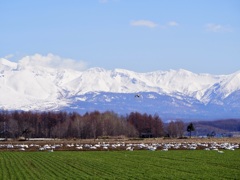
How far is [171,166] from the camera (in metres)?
40.5

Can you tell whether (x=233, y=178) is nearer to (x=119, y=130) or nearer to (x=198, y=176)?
(x=198, y=176)

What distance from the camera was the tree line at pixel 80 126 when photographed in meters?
129

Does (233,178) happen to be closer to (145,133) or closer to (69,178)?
(69,178)

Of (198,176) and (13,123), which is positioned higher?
(13,123)

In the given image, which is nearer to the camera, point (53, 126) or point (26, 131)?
point (26, 131)

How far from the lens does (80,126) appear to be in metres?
129

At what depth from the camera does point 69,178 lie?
3256 centimetres

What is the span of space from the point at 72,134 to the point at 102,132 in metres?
6.73

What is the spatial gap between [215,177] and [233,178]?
1.06m

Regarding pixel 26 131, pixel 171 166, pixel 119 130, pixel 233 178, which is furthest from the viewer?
pixel 119 130

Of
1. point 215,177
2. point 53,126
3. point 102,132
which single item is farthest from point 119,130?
point 215,177

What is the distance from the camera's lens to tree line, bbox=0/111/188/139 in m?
129

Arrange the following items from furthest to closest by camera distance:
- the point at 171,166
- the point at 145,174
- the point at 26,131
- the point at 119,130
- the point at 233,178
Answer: the point at 119,130, the point at 26,131, the point at 171,166, the point at 145,174, the point at 233,178

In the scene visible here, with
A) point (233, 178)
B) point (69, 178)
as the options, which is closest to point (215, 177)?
point (233, 178)
